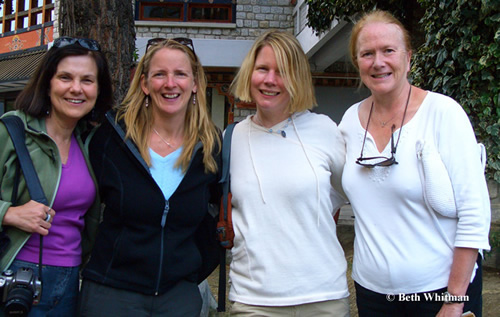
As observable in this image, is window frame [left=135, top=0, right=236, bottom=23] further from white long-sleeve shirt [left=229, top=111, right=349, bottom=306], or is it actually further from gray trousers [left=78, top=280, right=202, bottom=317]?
gray trousers [left=78, top=280, right=202, bottom=317]

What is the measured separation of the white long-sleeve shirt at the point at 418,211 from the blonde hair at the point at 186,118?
2.44 feet

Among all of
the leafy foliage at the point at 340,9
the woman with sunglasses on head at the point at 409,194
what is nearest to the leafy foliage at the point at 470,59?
the leafy foliage at the point at 340,9

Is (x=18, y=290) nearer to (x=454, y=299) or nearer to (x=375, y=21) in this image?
(x=454, y=299)

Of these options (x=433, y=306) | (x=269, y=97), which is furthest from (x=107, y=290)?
(x=433, y=306)

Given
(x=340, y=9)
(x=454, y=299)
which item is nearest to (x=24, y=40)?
(x=340, y=9)

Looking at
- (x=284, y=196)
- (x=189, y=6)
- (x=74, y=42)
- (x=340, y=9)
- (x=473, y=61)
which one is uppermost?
(x=189, y=6)

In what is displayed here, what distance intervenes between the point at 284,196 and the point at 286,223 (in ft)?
0.39

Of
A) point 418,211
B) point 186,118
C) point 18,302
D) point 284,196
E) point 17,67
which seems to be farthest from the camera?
point 17,67

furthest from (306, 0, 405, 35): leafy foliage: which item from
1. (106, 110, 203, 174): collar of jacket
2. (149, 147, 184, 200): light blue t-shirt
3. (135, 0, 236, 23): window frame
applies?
(149, 147, 184, 200): light blue t-shirt

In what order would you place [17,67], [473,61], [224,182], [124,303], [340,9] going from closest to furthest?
[124,303] → [224,182] → [473,61] → [340,9] → [17,67]

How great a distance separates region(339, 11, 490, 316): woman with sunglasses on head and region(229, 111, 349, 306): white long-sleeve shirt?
0.45 ft

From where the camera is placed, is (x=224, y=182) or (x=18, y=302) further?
(x=224, y=182)

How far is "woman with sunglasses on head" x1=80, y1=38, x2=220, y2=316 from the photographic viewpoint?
2076mm

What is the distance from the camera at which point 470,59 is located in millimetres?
4387
